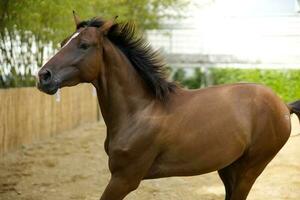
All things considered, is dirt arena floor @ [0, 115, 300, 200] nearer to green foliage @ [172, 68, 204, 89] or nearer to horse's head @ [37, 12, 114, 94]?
horse's head @ [37, 12, 114, 94]

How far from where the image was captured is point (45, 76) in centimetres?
278

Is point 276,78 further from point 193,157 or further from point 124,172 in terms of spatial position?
point 124,172

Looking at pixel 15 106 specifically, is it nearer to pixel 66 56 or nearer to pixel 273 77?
pixel 66 56

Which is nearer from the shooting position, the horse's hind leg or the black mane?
the black mane

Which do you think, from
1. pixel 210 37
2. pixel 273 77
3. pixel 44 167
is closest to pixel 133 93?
pixel 44 167

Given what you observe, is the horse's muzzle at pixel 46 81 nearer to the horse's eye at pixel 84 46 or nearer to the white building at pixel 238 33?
the horse's eye at pixel 84 46

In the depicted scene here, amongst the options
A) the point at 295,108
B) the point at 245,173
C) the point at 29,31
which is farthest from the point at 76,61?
the point at 29,31

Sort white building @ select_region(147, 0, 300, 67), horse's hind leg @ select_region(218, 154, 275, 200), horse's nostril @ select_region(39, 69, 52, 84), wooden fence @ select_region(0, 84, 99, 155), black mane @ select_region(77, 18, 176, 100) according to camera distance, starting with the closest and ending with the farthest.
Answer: horse's nostril @ select_region(39, 69, 52, 84)
black mane @ select_region(77, 18, 176, 100)
horse's hind leg @ select_region(218, 154, 275, 200)
wooden fence @ select_region(0, 84, 99, 155)
white building @ select_region(147, 0, 300, 67)

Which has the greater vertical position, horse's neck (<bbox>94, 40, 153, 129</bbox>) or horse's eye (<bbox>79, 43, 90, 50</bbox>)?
horse's eye (<bbox>79, 43, 90, 50</bbox>)

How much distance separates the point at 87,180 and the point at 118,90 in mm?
3034

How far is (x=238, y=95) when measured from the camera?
317 centimetres

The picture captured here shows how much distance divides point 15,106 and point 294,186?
4634 mm

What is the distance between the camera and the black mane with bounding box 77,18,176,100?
3.03 metres

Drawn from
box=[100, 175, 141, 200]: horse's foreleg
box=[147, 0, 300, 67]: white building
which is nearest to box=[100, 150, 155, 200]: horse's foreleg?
box=[100, 175, 141, 200]: horse's foreleg
